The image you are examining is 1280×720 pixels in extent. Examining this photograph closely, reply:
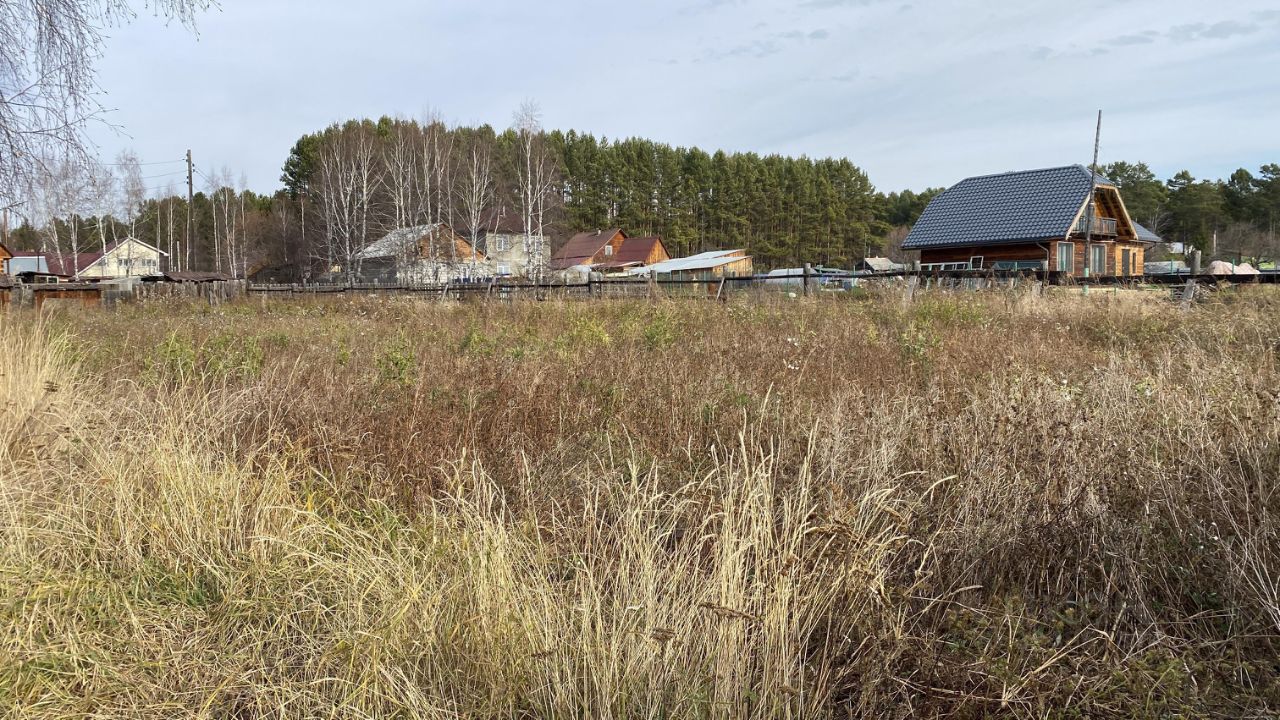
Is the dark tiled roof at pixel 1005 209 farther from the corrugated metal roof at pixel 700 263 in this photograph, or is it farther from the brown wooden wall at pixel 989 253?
the corrugated metal roof at pixel 700 263

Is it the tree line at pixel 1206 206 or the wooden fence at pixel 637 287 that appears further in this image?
the tree line at pixel 1206 206

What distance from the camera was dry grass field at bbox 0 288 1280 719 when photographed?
1.97m

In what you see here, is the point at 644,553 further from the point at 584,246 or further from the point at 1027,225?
the point at 584,246

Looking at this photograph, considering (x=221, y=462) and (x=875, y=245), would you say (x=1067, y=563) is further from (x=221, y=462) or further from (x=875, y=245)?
(x=875, y=245)

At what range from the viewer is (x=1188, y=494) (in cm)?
282

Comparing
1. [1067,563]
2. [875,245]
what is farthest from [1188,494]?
[875,245]

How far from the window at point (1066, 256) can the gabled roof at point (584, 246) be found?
33.1 meters

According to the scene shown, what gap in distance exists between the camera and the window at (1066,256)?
95.1ft

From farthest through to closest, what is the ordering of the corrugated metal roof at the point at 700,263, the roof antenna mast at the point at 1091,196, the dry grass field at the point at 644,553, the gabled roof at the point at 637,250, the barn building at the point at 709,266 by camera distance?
the gabled roof at the point at 637,250, the corrugated metal roof at the point at 700,263, the barn building at the point at 709,266, the roof antenna mast at the point at 1091,196, the dry grass field at the point at 644,553

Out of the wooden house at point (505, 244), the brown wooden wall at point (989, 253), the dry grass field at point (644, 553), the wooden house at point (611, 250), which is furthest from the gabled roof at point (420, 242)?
the dry grass field at point (644, 553)

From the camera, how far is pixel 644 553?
2184 millimetres

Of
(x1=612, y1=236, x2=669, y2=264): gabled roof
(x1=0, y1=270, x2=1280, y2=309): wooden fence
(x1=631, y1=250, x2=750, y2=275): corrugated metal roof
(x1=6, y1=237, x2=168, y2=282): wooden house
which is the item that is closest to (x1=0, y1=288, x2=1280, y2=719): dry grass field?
(x1=0, y1=270, x2=1280, y2=309): wooden fence

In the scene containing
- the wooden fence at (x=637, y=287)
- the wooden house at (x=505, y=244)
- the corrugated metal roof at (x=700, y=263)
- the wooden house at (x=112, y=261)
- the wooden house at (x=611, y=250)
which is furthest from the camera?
the wooden house at (x=611, y=250)

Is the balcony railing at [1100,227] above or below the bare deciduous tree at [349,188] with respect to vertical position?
below
